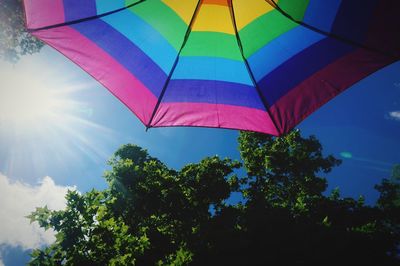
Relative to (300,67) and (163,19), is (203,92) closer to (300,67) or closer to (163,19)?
(163,19)

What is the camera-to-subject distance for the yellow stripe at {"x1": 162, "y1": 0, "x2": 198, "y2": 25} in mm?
3615

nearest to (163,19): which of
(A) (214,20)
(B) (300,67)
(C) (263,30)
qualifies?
(A) (214,20)

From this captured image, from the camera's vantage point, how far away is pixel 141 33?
12.1 feet

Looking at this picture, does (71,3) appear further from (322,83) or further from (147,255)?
(147,255)

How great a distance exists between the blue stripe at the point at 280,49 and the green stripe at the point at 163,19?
1.04m

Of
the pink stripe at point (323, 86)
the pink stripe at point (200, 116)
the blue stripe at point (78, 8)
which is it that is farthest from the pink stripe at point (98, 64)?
the pink stripe at point (323, 86)

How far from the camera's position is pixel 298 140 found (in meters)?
28.5

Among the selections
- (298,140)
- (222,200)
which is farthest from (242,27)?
(298,140)

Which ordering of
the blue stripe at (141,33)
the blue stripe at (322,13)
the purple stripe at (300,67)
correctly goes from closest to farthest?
the blue stripe at (322,13) < the blue stripe at (141,33) < the purple stripe at (300,67)

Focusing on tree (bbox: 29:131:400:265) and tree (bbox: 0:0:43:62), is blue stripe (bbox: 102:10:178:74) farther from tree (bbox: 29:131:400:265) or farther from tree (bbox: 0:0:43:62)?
tree (bbox: 0:0:43:62)

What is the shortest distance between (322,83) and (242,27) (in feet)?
4.37

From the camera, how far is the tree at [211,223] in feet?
29.9

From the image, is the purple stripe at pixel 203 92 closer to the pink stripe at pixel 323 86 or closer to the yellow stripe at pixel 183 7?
the pink stripe at pixel 323 86

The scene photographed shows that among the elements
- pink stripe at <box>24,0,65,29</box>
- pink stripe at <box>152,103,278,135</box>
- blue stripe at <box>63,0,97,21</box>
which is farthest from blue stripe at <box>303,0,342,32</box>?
pink stripe at <box>24,0,65,29</box>
